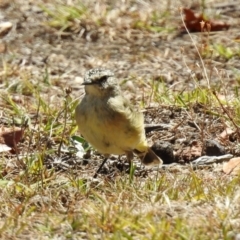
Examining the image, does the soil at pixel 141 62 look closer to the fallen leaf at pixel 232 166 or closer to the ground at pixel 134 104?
the ground at pixel 134 104

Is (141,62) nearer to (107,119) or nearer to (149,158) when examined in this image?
(149,158)

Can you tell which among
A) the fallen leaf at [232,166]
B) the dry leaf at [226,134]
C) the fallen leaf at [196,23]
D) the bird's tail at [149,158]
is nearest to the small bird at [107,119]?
the bird's tail at [149,158]

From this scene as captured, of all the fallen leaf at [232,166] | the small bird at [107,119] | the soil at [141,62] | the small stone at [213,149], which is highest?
the small bird at [107,119]

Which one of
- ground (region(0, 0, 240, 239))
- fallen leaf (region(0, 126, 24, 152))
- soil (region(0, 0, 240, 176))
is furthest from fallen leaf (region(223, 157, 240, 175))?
fallen leaf (region(0, 126, 24, 152))

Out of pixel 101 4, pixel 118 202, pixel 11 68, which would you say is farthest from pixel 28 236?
pixel 101 4

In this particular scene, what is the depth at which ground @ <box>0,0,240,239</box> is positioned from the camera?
5477 mm

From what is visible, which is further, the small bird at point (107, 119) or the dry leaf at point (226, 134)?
the dry leaf at point (226, 134)

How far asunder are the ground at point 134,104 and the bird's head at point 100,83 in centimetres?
20

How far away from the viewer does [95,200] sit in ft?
19.4

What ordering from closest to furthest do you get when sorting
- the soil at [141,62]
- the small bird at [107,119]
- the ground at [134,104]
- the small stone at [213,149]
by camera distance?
the ground at [134,104], the small bird at [107,119], the small stone at [213,149], the soil at [141,62]

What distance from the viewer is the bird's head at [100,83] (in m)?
6.88

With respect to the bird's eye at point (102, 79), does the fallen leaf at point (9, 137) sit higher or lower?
lower

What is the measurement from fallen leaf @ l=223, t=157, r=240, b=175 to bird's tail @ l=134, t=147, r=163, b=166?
0.53 m

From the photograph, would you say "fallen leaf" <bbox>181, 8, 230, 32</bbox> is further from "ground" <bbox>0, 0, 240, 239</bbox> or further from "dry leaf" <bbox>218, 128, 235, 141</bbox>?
"dry leaf" <bbox>218, 128, 235, 141</bbox>
